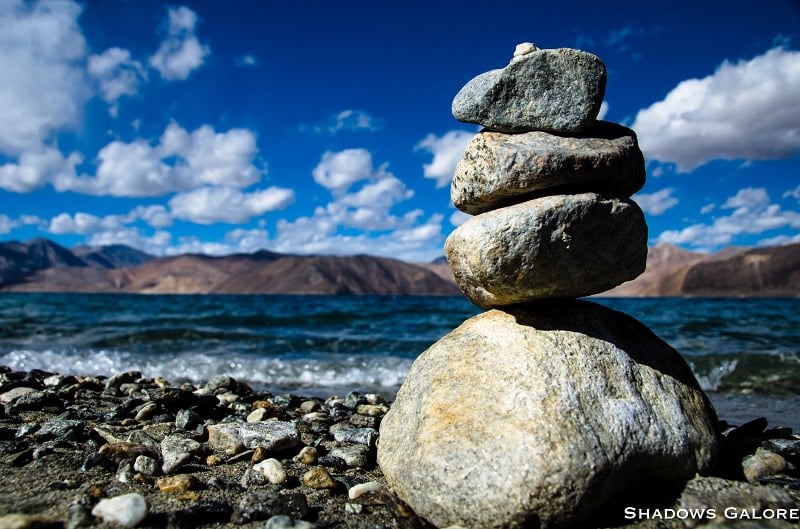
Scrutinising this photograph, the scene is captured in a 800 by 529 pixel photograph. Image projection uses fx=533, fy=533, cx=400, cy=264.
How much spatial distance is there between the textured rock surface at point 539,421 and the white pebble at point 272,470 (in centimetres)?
82

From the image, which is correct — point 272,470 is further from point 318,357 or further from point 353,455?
point 318,357

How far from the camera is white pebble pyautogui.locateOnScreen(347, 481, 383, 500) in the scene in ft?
13.2

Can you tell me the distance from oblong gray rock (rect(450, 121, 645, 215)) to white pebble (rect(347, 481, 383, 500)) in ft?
7.86

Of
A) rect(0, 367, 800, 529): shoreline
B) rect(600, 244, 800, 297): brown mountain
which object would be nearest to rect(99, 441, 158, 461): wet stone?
rect(0, 367, 800, 529): shoreline

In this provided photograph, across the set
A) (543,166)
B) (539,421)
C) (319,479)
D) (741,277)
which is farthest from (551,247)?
(741,277)

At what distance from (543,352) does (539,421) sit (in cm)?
62

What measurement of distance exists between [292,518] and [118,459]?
72.6 inches

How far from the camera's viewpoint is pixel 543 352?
396 centimetres

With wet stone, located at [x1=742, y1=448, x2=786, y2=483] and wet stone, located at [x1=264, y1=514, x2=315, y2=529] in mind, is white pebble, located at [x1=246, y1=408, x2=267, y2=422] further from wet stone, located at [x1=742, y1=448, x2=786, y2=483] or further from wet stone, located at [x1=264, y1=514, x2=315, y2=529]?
wet stone, located at [x1=742, y1=448, x2=786, y2=483]

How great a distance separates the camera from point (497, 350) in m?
4.11

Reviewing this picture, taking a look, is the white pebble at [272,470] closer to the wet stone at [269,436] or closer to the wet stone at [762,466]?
the wet stone at [269,436]

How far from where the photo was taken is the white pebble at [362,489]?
4012mm

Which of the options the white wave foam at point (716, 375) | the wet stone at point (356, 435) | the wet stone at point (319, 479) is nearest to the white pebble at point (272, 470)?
the wet stone at point (319, 479)

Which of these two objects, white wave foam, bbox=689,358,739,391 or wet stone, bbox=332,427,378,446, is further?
white wave foam, bbox=689,358,739,391
